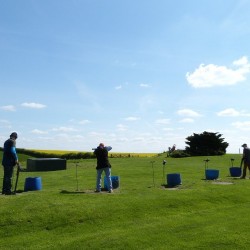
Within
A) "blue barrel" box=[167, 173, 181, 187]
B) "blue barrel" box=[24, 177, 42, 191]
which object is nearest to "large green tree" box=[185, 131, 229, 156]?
"blue barrel" box=[167, 173, 181, 187]

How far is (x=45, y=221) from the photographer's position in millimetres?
12867

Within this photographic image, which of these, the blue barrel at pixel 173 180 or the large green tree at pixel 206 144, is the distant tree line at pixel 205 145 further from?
the blue barrel at pixel 173 180

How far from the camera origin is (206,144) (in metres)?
55.9

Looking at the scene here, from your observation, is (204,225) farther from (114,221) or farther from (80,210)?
(80,210)

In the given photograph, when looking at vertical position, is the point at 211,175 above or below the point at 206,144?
below

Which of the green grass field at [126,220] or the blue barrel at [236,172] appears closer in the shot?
the green grass field at [126,220]

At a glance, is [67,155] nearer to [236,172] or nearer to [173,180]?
[236,172]

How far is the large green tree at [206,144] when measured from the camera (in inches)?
2143

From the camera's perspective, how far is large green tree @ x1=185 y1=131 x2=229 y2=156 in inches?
2143

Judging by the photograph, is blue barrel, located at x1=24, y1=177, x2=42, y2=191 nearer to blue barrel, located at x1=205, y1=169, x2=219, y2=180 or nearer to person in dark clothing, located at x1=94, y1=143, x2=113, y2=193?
person in dark clothing, located at x1=94, y1=143, x2=113, y2=193

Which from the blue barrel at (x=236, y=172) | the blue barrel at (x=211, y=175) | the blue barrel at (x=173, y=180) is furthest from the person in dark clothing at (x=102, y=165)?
the blue barrel at (x=236, y=172)

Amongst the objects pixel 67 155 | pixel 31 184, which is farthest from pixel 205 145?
pixel 31 184

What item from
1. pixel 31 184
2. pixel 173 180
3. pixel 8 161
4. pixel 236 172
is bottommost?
pixel 31 184

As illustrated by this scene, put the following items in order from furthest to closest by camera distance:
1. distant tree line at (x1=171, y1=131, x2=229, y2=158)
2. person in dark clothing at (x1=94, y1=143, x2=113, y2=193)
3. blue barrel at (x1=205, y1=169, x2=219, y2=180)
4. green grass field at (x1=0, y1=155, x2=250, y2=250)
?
distant tree line at (x1=171, y1=131, x2=229, y2=158)
blue barrel at (x1=205, y1=169, x2=219, y2=180)
person in dark clothing at (x1=94, y1=143, x2=113, y2=193)
green grass field at (x1=0, y1=155, x2=250, y2=250)
